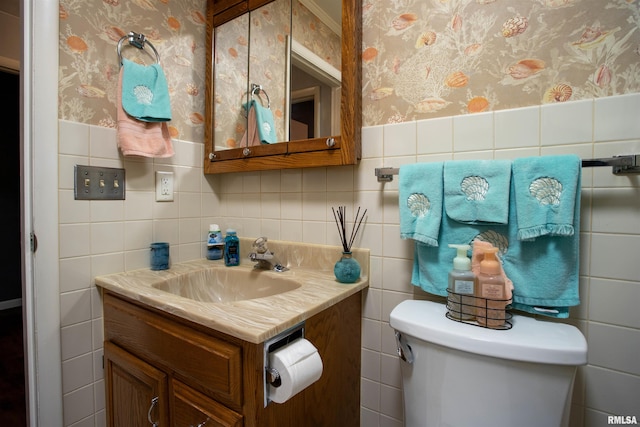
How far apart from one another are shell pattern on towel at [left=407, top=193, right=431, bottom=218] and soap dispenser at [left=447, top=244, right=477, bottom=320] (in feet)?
0.45

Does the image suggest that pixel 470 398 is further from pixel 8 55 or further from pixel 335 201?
pixel 8 55

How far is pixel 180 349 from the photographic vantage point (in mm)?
718

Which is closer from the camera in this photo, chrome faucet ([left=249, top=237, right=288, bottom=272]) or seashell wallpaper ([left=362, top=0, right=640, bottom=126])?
seashell wallpaper ([left=362, top=0, right=640, bottom=126])

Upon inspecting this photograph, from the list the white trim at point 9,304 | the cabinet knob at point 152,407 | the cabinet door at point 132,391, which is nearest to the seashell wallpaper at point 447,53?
the cabinet door at point 132,391

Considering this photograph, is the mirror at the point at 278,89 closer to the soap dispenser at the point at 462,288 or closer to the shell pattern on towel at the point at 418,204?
the shell pattern on towel at the point at 418,204

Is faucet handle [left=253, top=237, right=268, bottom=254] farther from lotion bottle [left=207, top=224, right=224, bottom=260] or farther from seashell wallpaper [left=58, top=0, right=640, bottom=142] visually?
seashell wallpaper [left=58, top=0, right=640, bottom=142]

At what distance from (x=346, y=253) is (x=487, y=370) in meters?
0.47

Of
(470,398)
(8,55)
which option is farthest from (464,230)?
(8,55)

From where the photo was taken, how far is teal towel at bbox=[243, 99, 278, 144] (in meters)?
1.14

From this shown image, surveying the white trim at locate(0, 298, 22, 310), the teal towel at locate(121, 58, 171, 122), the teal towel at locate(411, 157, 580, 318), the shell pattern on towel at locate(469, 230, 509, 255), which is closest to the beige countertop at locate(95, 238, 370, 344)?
the teal towel at locate(411, 157, 580, 318)

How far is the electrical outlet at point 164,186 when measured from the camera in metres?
1.14

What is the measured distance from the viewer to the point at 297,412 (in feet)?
2.29

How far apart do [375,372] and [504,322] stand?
49 cm

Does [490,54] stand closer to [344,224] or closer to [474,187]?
[474,187]
